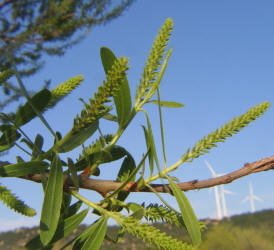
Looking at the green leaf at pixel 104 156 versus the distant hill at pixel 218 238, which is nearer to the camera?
the green leaf at pixel 104 156

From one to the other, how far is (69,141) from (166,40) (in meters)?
0.10

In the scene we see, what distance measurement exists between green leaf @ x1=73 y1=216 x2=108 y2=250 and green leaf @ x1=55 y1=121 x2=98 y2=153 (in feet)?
0.20

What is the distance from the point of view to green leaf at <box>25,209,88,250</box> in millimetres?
260

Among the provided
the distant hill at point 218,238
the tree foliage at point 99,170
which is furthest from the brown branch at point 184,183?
the distant hill at point 218,238

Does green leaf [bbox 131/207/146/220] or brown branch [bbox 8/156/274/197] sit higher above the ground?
brown branch [bbox 8/156/274/197]

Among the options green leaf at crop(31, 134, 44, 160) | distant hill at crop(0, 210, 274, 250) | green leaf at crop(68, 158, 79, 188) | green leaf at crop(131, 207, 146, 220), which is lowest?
distant hill at crop(0, 210, 274, 250)

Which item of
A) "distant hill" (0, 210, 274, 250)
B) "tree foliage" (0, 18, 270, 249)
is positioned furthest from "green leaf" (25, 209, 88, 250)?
"distant hill" (0, 210, 274, 250)

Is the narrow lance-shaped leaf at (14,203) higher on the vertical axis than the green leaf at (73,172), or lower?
lower

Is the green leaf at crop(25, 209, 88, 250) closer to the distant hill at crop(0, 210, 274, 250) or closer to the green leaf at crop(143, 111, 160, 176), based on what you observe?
the green leaf at crop(143, 111, 160, 176)

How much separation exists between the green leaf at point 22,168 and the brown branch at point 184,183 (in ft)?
0.07

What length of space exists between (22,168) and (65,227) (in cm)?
6

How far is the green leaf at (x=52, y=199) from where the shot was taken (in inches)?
9.2

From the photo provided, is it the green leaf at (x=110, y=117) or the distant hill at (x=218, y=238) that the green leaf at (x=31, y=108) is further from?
the distant hill at (x=218, y=238)

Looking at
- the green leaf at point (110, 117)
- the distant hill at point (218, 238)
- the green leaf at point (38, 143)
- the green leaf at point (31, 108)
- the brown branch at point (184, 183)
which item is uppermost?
the green leaf at point (31, 108)
